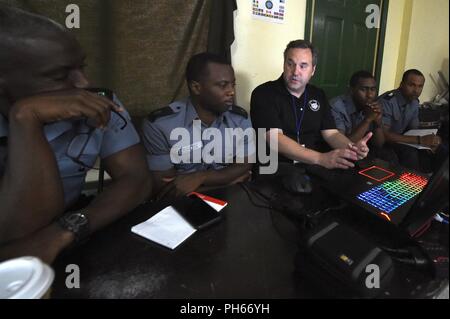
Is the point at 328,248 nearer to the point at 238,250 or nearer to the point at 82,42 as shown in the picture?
the point at 238,250

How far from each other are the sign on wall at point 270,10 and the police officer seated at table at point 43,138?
1847 mm

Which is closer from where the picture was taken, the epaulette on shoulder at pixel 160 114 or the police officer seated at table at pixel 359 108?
the epaulette on shoulder at pixel 160 114

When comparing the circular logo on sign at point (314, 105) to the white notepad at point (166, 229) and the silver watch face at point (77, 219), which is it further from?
the silver watch face at point (77, 219)

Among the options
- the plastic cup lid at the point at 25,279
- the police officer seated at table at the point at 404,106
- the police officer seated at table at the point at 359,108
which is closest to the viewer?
the plastic cup lid at the point at 25,279

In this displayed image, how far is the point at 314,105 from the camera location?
1994 millimetres

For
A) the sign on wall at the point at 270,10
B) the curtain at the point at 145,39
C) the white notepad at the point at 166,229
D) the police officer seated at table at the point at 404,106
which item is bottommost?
the white notepad at the point at 166,229

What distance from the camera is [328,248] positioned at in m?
0.58

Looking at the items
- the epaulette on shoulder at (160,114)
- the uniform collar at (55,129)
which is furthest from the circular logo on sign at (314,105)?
the uniform collar at (55,129)

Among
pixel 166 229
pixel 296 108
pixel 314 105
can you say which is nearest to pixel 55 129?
pixel 166 229

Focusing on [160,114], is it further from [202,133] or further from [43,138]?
[43,138]

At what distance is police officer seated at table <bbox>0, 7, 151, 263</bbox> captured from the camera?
2.54ft

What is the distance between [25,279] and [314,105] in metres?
1.82

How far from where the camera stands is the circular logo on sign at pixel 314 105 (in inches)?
78.0
